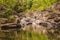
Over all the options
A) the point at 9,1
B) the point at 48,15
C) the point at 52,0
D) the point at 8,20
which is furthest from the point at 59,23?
the point at 9,1

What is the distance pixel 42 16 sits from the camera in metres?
55.9

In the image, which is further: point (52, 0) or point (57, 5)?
point (52, 0)

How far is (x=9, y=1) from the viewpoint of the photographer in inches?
3118

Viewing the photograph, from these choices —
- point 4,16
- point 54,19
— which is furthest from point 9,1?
A: point 54,19

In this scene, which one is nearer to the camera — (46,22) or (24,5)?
(46,22)

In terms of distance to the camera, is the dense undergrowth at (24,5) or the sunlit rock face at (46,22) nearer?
the sunlit rock face at (46,22)

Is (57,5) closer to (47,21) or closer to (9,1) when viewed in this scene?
(47,21)

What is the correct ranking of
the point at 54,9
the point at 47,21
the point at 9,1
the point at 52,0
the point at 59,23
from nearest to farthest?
the point at 59,23, the point at 47,21, the point at 54,9, the point at 52,0, the point at 9,1

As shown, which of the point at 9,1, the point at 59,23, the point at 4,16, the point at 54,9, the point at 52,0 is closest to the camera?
the point at 59,23

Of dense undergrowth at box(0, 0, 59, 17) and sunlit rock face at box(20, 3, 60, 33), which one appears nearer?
sunlit rock face at box(20, 3, 60, 33)

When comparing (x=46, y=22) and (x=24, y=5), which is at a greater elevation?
(x=24, y=5)

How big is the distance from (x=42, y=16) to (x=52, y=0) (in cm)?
1363

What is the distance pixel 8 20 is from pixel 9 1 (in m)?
26.0

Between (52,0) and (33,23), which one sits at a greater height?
(52,0)
